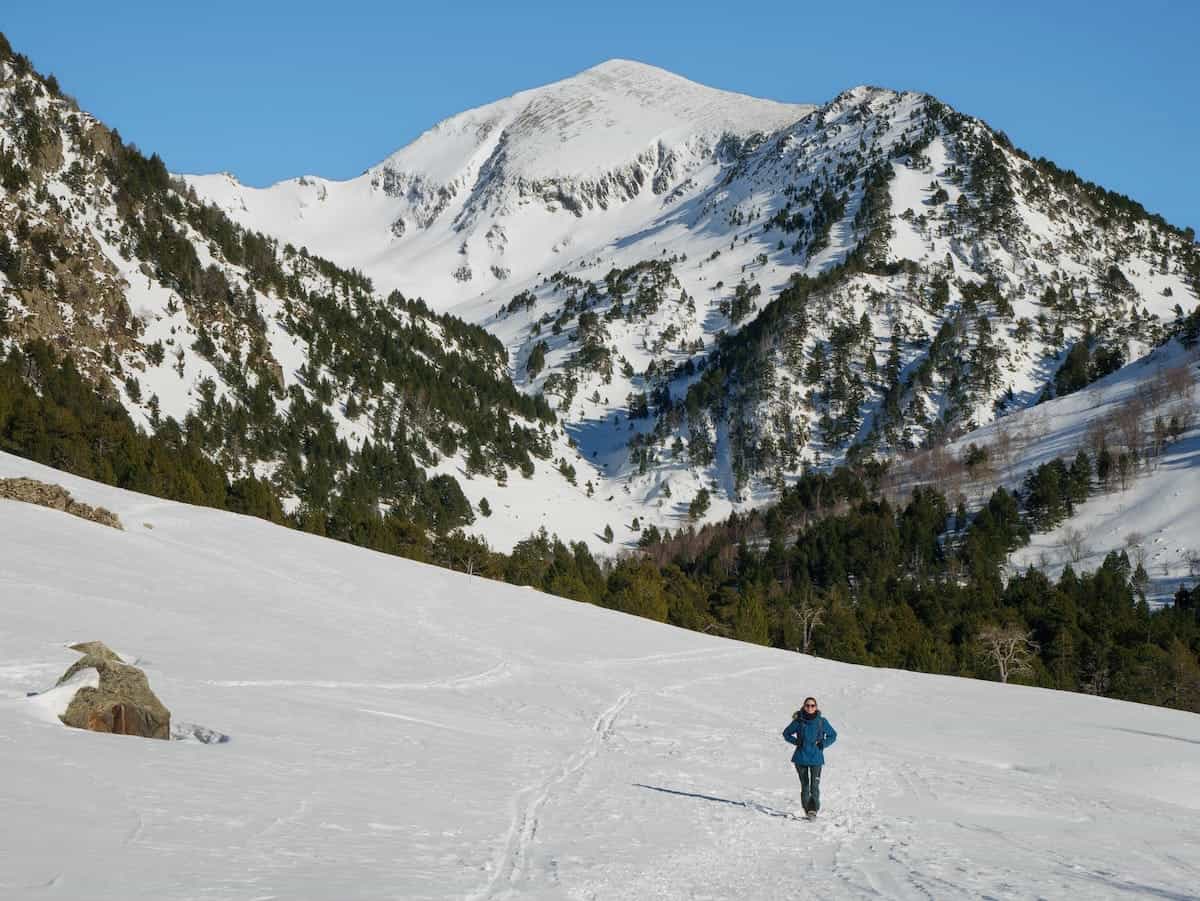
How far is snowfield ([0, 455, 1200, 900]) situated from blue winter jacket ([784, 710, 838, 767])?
1.03m

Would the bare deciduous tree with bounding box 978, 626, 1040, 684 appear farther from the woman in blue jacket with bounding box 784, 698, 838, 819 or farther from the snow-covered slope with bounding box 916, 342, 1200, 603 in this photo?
the woman in blue jacket with bounding box 784, 698, 838, 819

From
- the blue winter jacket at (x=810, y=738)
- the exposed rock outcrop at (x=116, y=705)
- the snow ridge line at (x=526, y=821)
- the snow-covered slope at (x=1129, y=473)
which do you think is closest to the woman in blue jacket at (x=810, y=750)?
the blue winter jacket at (x=810, y=738)

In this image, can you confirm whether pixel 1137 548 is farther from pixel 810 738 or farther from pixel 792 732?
pixel 810 738

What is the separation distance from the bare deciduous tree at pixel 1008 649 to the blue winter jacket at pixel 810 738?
213ft

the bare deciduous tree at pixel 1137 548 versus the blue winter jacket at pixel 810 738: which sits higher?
the bare deciduous tree at pixel 1137 548

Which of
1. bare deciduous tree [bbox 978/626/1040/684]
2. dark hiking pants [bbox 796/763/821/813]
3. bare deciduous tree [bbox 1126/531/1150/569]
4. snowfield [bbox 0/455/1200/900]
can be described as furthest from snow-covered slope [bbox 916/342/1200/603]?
dark hiking pants [bbox 796/763/821/813]

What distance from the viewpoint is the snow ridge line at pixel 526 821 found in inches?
425

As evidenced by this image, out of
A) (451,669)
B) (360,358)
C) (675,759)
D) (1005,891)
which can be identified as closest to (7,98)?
(360,358)

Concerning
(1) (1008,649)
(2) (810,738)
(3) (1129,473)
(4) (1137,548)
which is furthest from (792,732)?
(3) (1129,473)

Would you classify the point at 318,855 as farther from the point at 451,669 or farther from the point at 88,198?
the point at 88,198

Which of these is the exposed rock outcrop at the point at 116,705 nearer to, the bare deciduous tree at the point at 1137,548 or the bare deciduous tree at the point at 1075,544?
the bare deciduous tree at the point at 1137,548

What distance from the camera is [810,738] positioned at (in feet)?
54.9

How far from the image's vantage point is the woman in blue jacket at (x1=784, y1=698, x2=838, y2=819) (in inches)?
655

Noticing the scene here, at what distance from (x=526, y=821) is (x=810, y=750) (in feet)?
17.7
